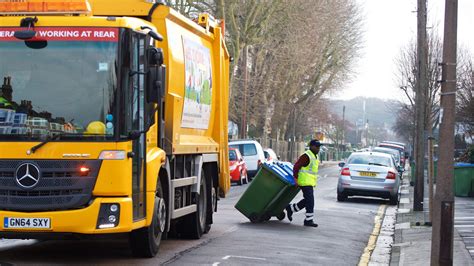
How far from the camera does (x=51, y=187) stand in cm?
1010

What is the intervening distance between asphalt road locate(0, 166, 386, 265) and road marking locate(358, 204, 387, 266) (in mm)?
104

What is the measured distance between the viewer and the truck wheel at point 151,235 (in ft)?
37.1

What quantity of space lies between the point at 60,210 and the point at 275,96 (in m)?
52.2

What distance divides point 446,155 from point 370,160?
16.7 m

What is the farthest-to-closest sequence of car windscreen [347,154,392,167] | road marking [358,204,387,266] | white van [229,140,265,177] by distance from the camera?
1. white van [229,140,265,177]
2. car windscreen [347,154,392,167]
3. road marking [358,204,387,266]

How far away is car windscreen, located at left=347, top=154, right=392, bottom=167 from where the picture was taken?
2652 cm

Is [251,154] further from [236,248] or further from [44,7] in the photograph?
[44,7]

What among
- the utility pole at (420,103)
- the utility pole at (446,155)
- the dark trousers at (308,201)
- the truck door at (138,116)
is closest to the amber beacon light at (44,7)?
the truck door at (138,116)

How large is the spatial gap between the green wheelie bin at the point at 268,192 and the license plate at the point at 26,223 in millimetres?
7293

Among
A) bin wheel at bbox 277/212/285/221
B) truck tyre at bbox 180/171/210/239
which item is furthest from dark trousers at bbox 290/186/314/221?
truck tyre at bbox 180/171/210/239

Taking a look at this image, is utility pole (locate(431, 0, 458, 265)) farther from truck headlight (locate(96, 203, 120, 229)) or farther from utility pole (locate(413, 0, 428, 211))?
utility pole (locate(413, 0, 428, 211))

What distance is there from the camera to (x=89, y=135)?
1025 cm

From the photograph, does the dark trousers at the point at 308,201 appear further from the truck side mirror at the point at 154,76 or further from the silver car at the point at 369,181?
the silver car at the point at 369,181

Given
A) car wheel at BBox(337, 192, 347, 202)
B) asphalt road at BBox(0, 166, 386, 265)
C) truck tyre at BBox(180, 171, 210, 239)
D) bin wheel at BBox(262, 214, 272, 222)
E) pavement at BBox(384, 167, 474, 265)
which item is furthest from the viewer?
car wheel at BBox(337, 192, 347, 202)
